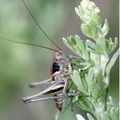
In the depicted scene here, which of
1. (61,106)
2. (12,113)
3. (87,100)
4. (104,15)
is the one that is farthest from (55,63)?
(12,113)

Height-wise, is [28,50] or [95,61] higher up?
[28,50]

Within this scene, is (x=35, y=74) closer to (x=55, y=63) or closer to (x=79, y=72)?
(x=55, y=63)

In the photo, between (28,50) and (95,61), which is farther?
(28,50)

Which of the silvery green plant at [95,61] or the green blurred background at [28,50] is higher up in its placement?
the green blurred background at [28,50]

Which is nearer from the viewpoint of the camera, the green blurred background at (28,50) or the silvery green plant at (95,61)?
the silvery green plant at (95,61)

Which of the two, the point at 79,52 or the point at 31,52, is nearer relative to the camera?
the point at 79,52

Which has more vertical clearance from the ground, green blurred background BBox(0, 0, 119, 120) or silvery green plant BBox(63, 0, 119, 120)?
green blurred background BBox(0, 0, 119, 120)

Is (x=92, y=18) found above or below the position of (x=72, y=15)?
below

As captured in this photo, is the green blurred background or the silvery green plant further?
the green blurred background
